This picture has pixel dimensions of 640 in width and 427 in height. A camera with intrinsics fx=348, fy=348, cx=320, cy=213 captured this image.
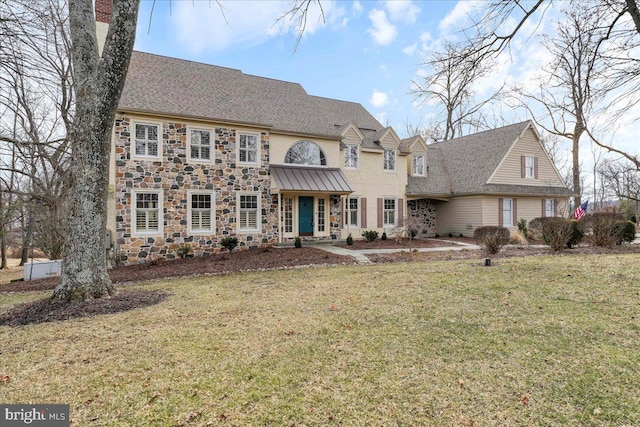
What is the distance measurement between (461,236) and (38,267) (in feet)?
69.6

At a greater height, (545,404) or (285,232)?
(285,232)

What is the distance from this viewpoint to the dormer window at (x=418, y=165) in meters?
22.1

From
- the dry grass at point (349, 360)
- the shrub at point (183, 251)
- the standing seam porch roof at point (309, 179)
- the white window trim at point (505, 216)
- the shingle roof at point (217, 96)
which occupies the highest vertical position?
the shingle roof at point (217, 96)

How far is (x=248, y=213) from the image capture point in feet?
52.1

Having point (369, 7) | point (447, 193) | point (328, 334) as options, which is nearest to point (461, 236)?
point (447, 193)

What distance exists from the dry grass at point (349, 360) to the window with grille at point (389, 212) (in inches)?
520

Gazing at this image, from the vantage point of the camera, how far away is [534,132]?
22.5m

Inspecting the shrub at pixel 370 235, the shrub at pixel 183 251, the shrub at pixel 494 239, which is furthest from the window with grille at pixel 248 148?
the shrub at pixel 494 239

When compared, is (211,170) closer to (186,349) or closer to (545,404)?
(186,349)

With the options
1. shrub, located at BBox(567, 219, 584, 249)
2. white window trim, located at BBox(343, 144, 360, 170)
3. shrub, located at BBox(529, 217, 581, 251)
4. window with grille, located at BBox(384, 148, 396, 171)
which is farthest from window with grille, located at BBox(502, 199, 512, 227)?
white window trim, located at BBox(343, 144, 360, 170)

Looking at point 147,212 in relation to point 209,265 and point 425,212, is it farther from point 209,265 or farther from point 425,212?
point 425,212

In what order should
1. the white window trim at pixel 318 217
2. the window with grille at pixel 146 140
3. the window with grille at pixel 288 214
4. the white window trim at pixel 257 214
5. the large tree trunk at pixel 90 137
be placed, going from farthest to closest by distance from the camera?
1. the white window trim at pixel 318 217
2. the window with grille at pixel 288 214
3. the white window trim at pixel 257 214
4. the window with grille at pixel 146 140
5. the large tree trunk at pixel 90 137

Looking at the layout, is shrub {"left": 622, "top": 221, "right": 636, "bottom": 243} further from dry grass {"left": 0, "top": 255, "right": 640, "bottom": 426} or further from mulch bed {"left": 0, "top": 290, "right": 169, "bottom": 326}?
mulch bed {"left": 0, "top": 290, "right": 169, "bottom": 326}

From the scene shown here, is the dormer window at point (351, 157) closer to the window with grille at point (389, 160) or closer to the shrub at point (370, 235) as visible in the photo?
the window with grille at point (389, 160)
